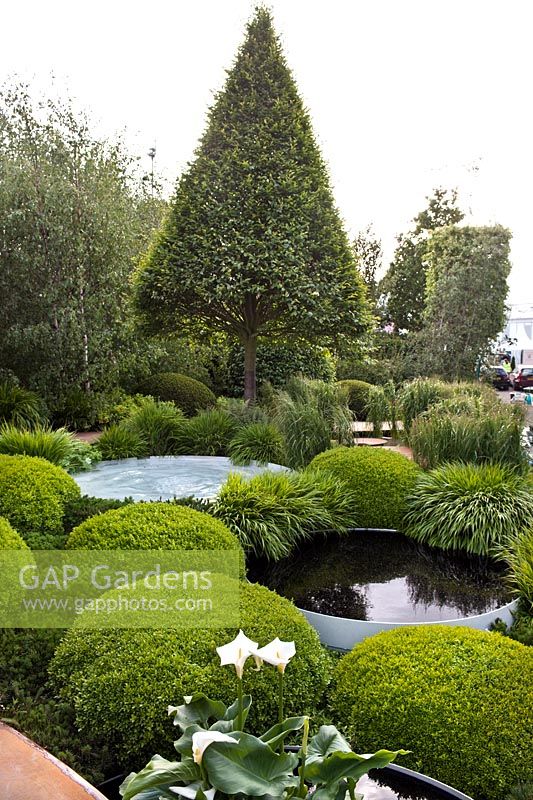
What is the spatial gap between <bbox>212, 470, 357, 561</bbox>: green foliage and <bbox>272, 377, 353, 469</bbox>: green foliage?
Result: 1.70 meters

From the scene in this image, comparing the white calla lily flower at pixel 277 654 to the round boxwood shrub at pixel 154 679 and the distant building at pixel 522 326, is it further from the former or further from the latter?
the distant building at pixel 522 326

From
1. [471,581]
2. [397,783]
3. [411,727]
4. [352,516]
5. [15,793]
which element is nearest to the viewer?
[15,793]

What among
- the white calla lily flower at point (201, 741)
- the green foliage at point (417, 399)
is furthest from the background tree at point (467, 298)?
the white calla lily flower at point (201, 741)

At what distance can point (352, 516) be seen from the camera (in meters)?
6.20

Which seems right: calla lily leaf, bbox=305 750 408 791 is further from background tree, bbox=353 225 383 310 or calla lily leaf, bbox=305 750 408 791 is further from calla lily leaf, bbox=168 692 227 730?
background tree, bbox=353 225 383 310

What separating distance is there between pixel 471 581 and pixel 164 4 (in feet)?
21.3

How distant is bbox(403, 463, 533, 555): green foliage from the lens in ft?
18.6

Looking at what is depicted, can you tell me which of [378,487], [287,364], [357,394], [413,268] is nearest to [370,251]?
[413,268]

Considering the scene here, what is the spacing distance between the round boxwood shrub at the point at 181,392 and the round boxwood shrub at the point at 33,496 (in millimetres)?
6672

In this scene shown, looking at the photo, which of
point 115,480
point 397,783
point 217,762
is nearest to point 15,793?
point 217,762

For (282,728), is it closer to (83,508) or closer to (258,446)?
(83,508)

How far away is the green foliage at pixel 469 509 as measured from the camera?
5.66 meters

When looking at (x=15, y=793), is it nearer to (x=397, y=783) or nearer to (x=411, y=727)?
(x=397, y=783)

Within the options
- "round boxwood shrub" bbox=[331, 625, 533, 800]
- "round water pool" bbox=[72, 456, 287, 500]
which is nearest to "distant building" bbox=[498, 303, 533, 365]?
"round water pool" bbox=[72, 456, 287, 500]
